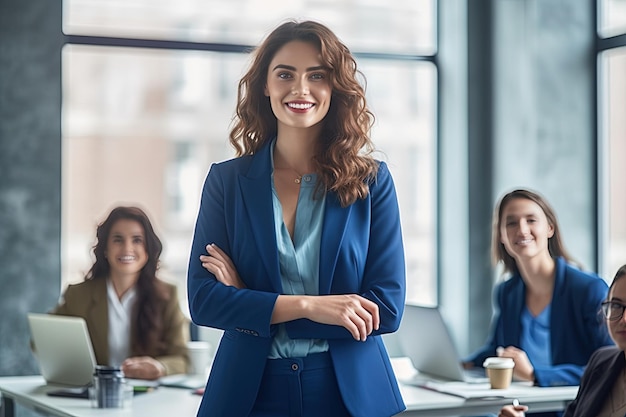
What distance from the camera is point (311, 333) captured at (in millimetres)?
2270

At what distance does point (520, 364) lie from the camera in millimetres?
3697

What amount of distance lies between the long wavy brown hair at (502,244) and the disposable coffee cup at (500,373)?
605mm

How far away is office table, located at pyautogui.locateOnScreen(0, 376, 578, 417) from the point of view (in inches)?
128

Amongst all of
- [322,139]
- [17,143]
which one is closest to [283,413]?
[322,139]

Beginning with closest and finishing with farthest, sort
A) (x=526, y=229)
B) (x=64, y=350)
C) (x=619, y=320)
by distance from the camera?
(x=619, y=320)
(x=64, y=350)
(x=526, y=229)

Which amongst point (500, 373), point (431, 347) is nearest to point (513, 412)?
point (500, 373)

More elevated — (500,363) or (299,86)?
(299,86)

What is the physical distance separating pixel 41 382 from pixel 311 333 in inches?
74.6

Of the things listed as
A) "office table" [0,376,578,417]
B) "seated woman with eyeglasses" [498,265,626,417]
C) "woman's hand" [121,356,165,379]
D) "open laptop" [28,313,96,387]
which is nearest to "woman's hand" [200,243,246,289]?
"office table" [0,376,578,417]

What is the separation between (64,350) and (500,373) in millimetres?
1516

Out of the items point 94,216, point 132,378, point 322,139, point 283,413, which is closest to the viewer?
point 283,413

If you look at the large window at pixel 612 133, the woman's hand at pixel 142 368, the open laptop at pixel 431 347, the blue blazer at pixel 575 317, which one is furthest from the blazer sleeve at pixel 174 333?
the large window at pixel 612 133

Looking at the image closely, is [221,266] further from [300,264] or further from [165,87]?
[165,87]

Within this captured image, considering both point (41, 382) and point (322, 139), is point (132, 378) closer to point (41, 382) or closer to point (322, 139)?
point (41, 382)
